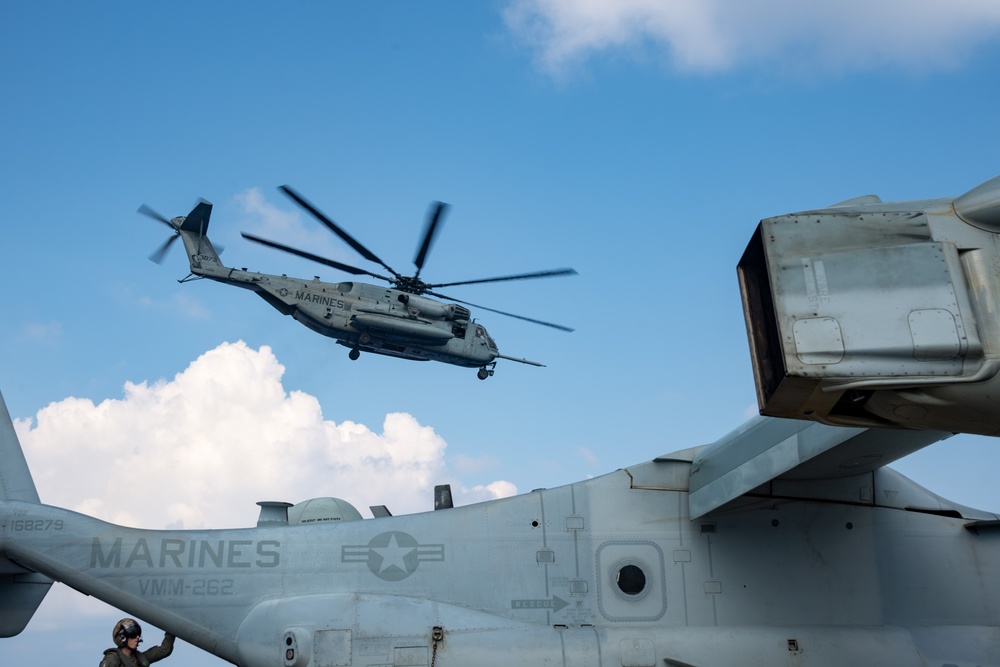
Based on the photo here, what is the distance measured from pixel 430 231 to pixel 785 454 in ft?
49.2

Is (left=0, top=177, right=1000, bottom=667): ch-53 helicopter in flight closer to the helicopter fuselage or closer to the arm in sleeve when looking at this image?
the arm in sleeve

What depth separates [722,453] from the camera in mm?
10242

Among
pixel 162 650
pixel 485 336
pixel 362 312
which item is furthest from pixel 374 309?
pixel 162 650

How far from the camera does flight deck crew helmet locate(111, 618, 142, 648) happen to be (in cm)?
898

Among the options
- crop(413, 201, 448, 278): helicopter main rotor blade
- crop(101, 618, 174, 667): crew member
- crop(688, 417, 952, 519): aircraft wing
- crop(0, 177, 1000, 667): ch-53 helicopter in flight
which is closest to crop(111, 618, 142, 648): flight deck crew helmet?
crop(101, 618, 174, 667): crew member

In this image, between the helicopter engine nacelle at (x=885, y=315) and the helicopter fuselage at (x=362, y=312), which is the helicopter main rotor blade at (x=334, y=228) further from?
the helicopter engine nacelle at (x=885, y=315)

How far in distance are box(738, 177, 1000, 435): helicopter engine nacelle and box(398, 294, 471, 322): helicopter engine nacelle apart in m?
18.7

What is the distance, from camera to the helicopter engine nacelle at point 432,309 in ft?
84.4

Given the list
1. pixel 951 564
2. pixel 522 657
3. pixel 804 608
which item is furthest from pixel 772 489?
pixel 522 657

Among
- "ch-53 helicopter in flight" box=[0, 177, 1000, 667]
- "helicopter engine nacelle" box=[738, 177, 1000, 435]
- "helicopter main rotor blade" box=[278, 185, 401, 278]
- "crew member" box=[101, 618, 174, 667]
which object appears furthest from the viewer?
"helicopter main rotor blade" box=[278, 185, 401, 278]

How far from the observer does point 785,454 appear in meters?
9.43

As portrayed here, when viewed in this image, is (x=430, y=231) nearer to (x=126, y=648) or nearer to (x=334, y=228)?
(x=334, y=228)

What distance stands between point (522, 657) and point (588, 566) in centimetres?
133

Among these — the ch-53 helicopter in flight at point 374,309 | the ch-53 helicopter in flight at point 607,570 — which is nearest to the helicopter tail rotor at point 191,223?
the ch-53 helicopter in flight at point 374,309
